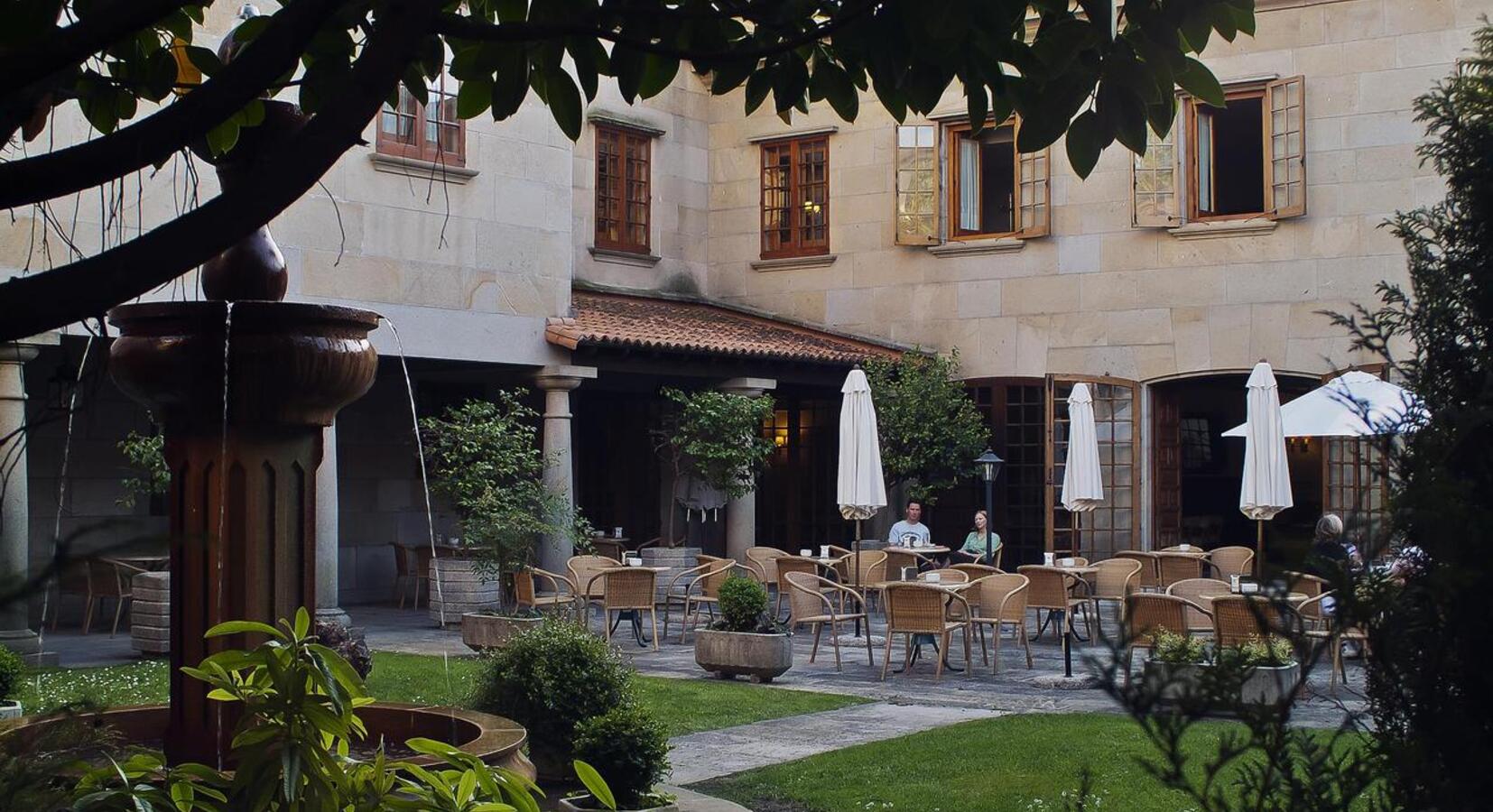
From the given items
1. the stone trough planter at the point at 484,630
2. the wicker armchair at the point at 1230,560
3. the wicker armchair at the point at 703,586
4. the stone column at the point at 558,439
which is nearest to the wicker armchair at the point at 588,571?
the wicker armchair at the point at 703,586

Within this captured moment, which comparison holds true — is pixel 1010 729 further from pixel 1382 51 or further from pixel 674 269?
pixel 674 269

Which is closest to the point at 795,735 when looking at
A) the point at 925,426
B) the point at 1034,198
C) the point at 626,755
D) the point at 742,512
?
the point at 626,755

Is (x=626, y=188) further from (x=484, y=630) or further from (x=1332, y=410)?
(x=1332, y=410)

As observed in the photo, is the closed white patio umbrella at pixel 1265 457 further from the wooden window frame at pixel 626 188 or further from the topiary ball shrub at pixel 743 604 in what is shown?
the wooden window frame at pixel 626 188

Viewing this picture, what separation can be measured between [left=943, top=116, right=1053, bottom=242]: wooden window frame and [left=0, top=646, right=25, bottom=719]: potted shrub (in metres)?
13.4

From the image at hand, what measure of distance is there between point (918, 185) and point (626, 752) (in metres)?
14.5

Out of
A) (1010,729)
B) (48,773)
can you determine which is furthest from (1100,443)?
(48,773)

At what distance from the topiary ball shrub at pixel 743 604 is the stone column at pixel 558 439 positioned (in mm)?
4642

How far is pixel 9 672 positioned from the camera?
7730 millimetres

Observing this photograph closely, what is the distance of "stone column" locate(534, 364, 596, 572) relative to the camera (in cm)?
1639

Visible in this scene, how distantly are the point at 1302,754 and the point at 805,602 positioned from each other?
10.7 m

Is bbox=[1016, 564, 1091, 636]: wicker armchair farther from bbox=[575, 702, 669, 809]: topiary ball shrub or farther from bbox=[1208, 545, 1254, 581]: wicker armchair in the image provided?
bbox=[575, 702, 669, 809]: topiary ball shrub

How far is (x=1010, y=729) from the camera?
9219 millimetres

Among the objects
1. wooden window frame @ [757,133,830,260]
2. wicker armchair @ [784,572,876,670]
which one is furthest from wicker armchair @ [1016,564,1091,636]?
wooden window frame @ [757,133,830,260]
